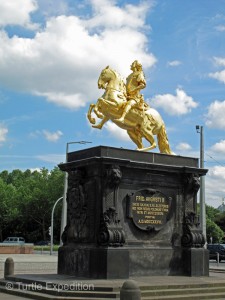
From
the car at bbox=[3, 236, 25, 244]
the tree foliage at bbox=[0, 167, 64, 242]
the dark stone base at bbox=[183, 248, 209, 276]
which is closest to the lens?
the dark stone base at bbox=[183, 248, 209, 276]

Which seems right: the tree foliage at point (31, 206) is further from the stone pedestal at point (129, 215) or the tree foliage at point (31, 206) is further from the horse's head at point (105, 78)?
the stone pedestal at point (129, 215)

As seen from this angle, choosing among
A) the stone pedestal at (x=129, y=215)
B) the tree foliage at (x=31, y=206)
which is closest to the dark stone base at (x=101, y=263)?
the stone pedestal at (x=129, y=215)

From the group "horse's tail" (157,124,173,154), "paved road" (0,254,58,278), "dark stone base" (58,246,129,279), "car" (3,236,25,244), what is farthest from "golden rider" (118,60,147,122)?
"car" (3,236,25,244)

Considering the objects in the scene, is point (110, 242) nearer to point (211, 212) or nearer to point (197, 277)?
point (197, 277)

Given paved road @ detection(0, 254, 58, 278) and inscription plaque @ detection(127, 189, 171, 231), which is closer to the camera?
inscription plaque @ detection(127, 189, 171, 231)

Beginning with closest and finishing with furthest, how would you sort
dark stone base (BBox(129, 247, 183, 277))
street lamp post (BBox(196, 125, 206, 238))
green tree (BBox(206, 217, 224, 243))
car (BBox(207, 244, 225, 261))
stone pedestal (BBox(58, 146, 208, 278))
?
1. stone pedestal (BBox(58, 146, 208, 278))
2. dark stone base (BBox(129, 247, 183, 277))
3. street lamp post (BBox(196, 125, 206, 238))
4. car (BBox(207, 244, 225, 261))
5. green tree (BBox(206, 217, 224, 243))

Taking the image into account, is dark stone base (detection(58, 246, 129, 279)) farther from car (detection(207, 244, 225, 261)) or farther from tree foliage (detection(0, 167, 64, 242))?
tree foliage (detection(0, 167, 64, 242))

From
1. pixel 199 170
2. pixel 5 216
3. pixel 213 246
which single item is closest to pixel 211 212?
pixel 5 216

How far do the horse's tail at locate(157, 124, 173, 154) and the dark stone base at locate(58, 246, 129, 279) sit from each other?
4.78 meters

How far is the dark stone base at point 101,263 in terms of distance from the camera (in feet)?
49.2

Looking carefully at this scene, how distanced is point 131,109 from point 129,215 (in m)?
4.04

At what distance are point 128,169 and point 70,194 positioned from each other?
214 centimetres

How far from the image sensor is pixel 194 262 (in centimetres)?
1688

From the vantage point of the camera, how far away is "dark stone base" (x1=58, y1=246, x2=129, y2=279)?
1501 centimetres
